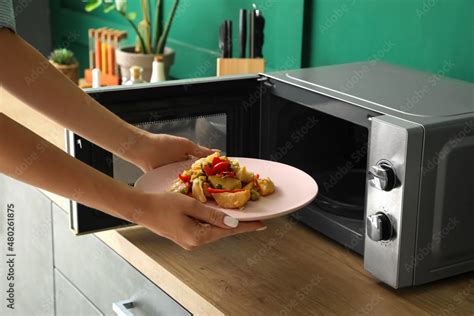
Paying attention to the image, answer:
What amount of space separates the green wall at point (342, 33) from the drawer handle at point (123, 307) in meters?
0.70

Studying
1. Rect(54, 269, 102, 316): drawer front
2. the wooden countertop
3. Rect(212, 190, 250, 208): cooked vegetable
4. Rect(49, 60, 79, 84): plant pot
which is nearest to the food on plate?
Rect(212, 190, 250, 208): cooked vegetable

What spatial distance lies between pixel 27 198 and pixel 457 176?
1087 millimetres

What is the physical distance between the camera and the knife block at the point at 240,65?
5.94 feet

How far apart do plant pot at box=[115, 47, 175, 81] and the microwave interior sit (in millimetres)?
839

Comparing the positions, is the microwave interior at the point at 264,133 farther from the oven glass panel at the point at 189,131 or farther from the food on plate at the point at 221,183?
the food on plate at the point at 221,183

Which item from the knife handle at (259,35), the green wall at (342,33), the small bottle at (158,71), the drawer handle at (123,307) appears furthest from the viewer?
the small bottle at (158,71)

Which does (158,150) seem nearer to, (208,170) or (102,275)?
(208,170)

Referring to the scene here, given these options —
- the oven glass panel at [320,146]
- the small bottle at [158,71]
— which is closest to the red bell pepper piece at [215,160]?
the oven glass panel at [320,146]

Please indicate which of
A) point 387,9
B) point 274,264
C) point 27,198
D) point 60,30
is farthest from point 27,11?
point 274,264

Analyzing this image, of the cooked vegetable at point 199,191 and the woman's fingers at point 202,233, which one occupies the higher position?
the cooked vegetable at point 199,191

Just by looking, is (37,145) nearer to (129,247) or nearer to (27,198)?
(129,247)

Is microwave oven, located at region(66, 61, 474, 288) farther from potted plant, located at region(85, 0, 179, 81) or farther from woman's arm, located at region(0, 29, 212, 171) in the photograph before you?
potted plant, located at region(85, 0, 179, 81)

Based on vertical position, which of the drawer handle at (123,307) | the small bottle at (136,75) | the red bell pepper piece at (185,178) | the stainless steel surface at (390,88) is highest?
the stainless steel surface at (390,88)

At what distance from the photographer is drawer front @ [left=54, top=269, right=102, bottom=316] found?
63.7 inches
